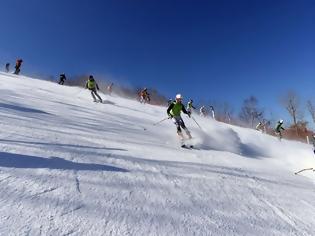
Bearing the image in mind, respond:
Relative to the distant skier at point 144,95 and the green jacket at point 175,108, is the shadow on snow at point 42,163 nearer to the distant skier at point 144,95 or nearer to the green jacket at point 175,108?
the green jacket at point 175,108

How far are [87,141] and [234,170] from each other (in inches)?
168

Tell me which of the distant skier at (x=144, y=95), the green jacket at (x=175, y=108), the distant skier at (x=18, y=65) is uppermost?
the distant skier at (x=18, y=65)

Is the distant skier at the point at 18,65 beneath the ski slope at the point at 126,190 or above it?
above

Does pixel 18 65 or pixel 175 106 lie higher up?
pixel 18 65

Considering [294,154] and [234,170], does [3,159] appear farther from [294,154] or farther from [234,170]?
[294,154]

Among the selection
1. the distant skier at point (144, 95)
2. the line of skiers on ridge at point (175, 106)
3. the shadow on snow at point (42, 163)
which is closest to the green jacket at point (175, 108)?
the line of skiers on ridge at point (175, 106)

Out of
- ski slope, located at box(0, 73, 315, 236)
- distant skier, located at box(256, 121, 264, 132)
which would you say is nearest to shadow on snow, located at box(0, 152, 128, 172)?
ski slope, located at box(0, 73, 315, 236)

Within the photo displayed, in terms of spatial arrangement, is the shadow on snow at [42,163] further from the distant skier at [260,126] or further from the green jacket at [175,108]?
the distant skier at [260,126]

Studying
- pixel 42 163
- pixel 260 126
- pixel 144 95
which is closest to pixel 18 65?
pixel 144 95

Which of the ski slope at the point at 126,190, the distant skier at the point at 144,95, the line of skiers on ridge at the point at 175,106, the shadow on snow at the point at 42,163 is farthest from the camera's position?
the distant skier at the point at 144,95

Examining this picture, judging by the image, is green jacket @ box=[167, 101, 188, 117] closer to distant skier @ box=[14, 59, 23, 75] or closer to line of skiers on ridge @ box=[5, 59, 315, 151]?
line of skiers on ridge @ box=[5, 59, 315, 151]

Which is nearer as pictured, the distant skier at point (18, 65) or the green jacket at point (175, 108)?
the green jacket at point (175, 108)

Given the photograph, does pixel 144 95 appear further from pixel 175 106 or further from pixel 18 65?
pixel 175 106

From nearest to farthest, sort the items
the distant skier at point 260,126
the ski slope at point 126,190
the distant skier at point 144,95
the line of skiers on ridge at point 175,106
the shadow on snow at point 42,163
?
the ski slope at point 126,190, the shadow on snow at point 42,163, the line of skiers on ridge at point 175,106, the distant skier at point 144,95, the distant skier at point 260,126
